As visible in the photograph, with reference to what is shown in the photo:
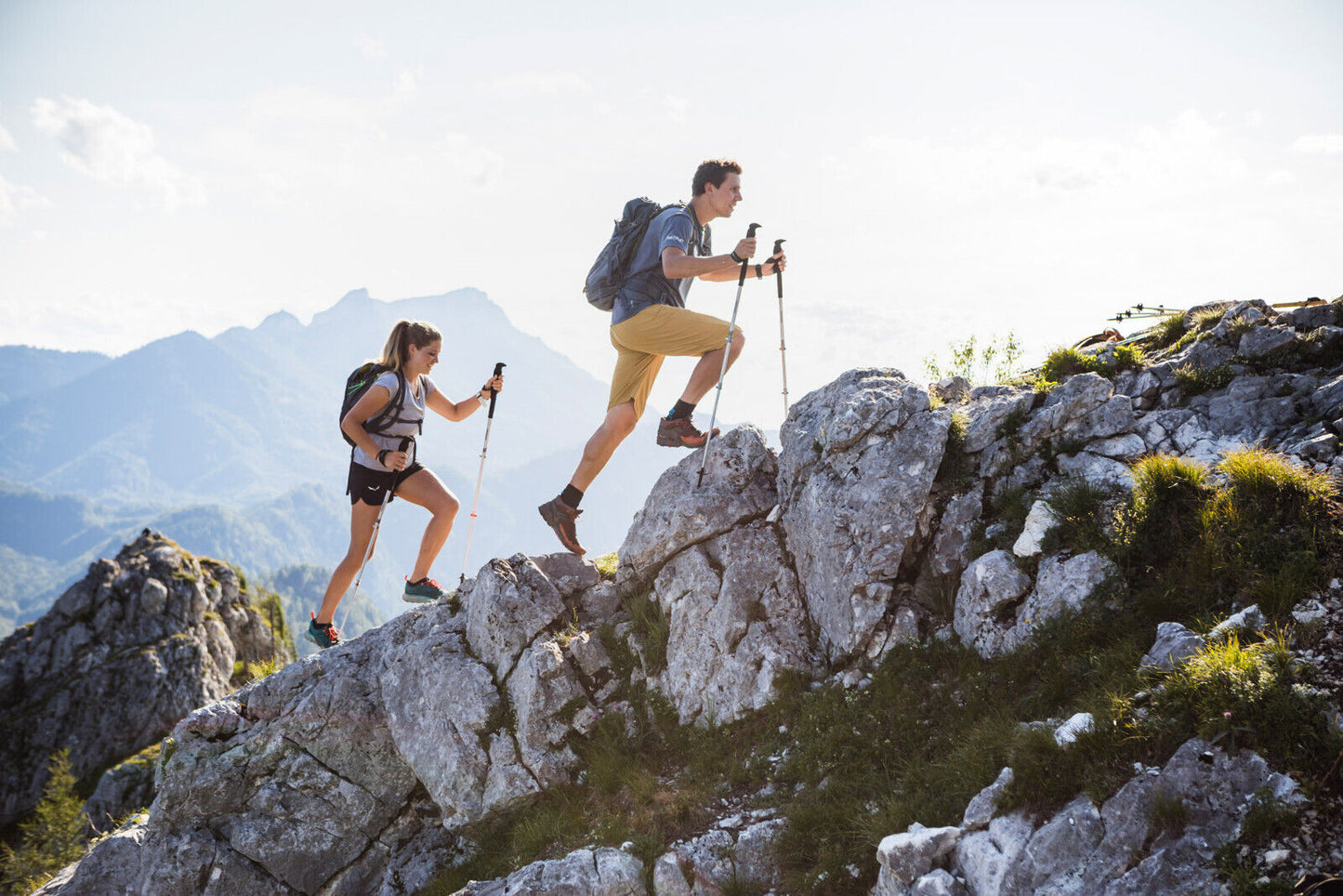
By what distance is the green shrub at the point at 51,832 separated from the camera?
1409 inches

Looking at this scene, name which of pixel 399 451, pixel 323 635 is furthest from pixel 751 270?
pixel 323 635

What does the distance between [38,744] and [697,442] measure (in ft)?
165

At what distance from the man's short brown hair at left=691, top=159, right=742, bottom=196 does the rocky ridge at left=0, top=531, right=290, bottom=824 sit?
133 ft

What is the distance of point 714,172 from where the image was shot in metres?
11.0

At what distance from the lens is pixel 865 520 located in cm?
963

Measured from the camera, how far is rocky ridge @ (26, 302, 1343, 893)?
8.62 m

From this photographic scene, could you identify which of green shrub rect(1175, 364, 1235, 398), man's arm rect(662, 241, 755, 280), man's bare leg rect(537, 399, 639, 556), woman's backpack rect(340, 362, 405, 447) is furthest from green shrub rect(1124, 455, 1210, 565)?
woman's backpack rect(340, 362, 405, 447)

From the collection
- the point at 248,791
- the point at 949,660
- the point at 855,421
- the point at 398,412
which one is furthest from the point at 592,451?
the point at 248,791

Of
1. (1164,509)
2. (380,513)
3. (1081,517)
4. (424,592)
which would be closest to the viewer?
(1164,509)

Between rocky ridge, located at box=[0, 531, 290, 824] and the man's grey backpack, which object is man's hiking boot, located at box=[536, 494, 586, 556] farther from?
rocky ridge, located at box=[0, 531, 290, 824]

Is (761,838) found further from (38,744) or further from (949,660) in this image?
(38,744)

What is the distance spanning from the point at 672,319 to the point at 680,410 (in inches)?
61.4

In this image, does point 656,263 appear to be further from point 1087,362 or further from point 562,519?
point 1087,362

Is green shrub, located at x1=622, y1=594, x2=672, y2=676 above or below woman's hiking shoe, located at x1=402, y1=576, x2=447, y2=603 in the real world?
below
